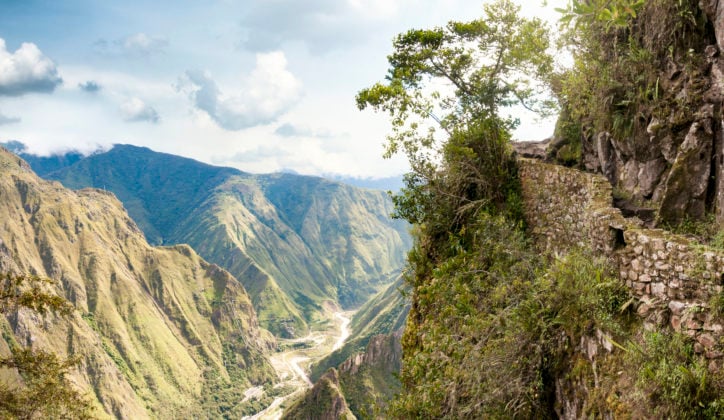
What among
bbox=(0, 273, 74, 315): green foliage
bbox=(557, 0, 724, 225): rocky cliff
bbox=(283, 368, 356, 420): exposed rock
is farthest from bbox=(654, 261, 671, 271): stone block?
bbox=(283, 368, 356, 420): exposed rock

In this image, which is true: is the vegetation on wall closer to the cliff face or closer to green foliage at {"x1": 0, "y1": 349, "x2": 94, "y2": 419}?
the cliff face

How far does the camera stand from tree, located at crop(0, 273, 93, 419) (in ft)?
38.1

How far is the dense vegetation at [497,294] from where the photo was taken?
5578 mm

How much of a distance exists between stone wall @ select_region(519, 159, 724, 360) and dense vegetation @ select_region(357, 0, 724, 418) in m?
0.27

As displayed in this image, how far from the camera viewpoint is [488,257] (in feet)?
34.1

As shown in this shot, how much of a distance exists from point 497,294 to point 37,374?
14.6 metres

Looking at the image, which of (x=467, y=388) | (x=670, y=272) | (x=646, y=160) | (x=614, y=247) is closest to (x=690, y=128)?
(x=646, y=160)

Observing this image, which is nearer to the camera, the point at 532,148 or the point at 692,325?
the point at 692,325

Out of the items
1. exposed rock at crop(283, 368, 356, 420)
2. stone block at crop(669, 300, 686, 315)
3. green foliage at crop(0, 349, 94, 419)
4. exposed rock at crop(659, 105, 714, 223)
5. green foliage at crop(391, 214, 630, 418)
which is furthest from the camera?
exposed rock at crop(283, 368, 356, 420)

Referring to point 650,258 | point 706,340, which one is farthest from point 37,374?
point 706,340

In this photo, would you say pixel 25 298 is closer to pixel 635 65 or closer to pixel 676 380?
pixel 676 380

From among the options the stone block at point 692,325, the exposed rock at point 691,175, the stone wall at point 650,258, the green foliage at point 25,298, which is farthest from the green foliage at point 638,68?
the green foliage at point 25,298

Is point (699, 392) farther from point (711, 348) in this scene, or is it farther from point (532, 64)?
point (532, 64)

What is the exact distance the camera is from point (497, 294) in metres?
8.35
